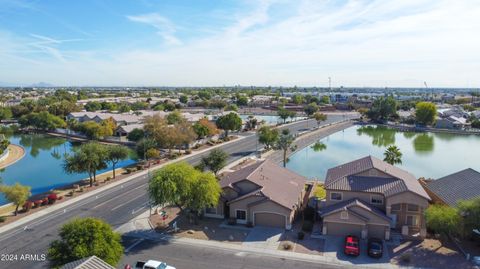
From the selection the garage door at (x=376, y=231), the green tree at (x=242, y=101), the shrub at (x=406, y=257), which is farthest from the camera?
the green tree at (x=242, y=101)

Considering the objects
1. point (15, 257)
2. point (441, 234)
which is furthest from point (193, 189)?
point (441, 234)

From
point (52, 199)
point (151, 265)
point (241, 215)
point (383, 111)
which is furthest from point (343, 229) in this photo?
point (383, 111)

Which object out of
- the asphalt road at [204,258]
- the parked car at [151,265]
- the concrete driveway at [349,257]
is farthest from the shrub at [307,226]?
the parked car at [151,265]

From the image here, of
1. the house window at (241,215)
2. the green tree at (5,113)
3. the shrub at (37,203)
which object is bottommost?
the shrub at (37,203)

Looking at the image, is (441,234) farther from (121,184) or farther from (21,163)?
(21,163)

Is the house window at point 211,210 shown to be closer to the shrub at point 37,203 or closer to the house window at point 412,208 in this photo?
the house window at point 412,208
